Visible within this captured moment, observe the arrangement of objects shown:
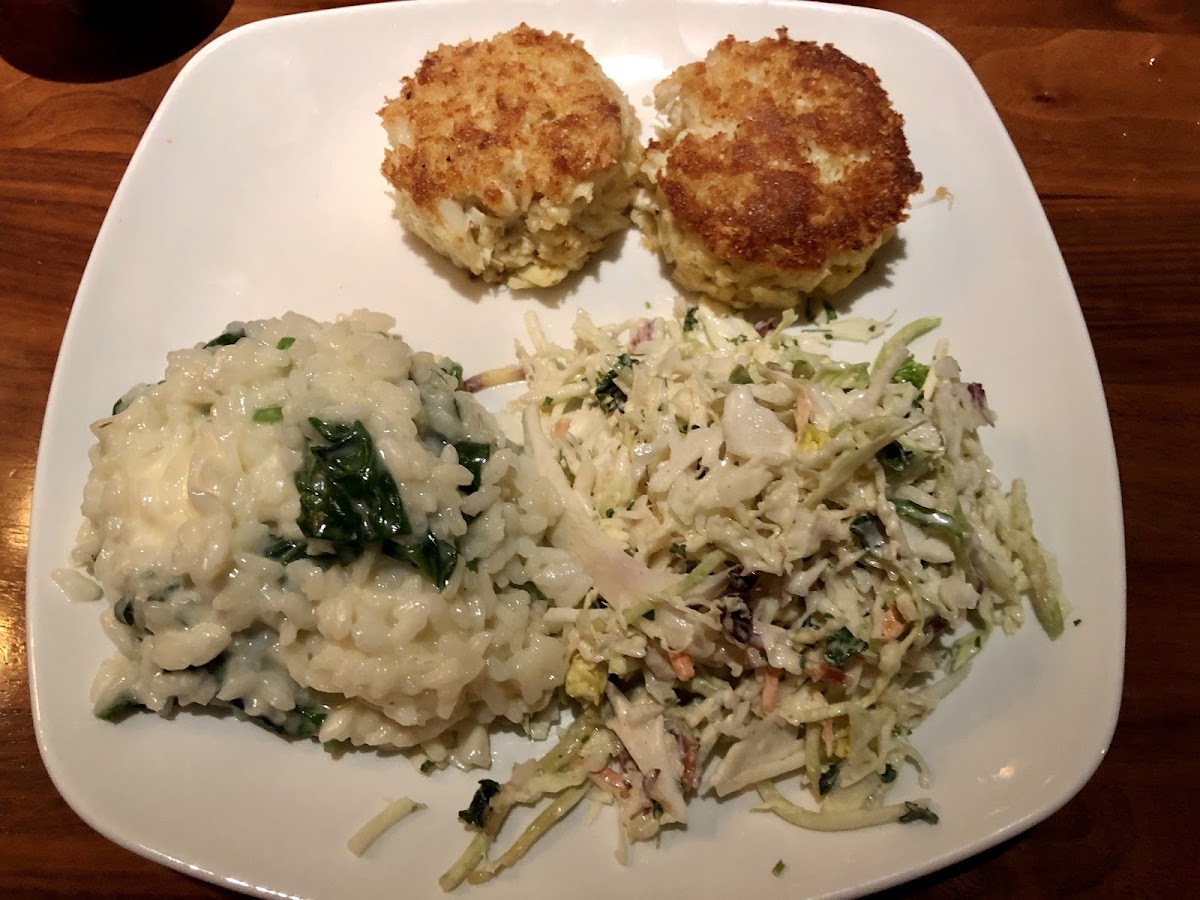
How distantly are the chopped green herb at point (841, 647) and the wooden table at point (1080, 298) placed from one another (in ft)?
2.03

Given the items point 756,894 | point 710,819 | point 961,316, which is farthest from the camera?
point 961,316

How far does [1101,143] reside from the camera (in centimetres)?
267

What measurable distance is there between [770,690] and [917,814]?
384 millimetres

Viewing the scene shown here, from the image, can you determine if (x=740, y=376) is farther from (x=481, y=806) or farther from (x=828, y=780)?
(x=481, y=806)

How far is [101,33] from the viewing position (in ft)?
9.50

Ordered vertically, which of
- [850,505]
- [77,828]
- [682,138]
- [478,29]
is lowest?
[77,828]

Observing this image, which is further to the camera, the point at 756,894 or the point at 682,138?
the point at 682,138

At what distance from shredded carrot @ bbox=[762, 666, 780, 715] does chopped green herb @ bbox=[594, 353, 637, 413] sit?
745 millimetres

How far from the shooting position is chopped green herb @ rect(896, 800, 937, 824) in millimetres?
1654

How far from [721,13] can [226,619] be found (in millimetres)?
2236

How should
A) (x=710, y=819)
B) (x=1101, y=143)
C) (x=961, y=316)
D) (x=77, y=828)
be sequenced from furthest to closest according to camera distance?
(x=1101, y=143), (x=961, y=316), (x=77, y=828), (x=710, y=819)

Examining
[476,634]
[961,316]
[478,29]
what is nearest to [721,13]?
[478,29]

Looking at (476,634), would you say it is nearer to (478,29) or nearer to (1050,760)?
(1050,760)

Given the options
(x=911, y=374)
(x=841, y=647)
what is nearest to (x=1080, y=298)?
(x=911, y=374)
